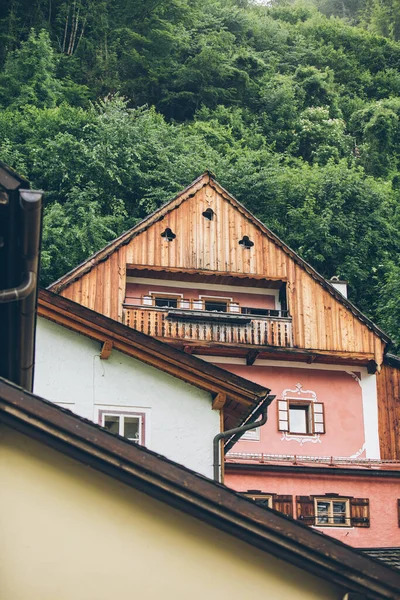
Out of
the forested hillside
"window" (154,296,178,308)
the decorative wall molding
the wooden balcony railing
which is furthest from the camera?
the forested hillside

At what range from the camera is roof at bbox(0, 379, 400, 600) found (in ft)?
25.2

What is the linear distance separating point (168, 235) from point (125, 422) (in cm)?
1605

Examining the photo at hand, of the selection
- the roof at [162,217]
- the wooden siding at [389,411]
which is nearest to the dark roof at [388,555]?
the wooden siding at [389,411]

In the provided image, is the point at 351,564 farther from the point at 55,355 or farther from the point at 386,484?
the point at 386,484

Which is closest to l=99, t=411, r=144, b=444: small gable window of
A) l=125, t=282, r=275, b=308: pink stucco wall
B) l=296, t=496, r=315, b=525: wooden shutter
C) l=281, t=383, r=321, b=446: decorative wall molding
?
l=296, t=496, r=315, b=525: wooden shutter

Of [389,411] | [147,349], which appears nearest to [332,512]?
[389,411]

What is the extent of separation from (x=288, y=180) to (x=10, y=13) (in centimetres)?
2747

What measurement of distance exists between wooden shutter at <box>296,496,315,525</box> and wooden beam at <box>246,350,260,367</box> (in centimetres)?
482

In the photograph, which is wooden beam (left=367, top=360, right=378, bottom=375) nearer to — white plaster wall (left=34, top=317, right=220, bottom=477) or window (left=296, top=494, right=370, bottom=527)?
window (left=296, top=494, right=370, bottom=527)

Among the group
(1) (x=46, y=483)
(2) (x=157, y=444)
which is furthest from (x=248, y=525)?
(2) (x=157, y=444)

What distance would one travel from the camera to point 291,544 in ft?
25.4

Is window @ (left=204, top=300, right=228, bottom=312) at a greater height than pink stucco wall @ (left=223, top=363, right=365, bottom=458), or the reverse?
window @ (left=204, top=300, right=228, bottom=312)

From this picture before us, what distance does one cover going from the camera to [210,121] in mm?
58594

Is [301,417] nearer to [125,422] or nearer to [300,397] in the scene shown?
[300,397]
